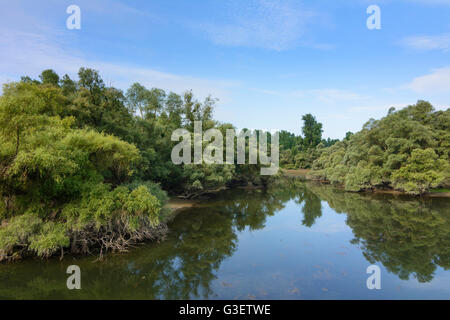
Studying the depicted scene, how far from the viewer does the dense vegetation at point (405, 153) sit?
29031mm

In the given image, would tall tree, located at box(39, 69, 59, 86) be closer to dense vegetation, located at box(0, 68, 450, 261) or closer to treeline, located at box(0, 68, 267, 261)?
dense vegetation, located at box(0, 68, 450, 261)

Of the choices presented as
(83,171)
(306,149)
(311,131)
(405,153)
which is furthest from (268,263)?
(311,131)

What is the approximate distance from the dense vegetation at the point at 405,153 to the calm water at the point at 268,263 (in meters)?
8.49

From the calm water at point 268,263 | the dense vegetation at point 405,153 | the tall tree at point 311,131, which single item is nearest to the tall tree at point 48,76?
the calm water at point 268,263

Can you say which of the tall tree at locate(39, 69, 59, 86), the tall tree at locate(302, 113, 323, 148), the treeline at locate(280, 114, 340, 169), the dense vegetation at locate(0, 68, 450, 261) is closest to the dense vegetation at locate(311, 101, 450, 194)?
the dense vegetation at locate(0, 68, 450, 261)

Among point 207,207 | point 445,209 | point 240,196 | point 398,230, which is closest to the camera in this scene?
point 398,230

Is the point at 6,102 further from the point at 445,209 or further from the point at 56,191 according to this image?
the point at 445,209

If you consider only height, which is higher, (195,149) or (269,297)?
(195,149)

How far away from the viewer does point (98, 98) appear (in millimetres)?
18859

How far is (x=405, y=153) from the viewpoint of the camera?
1223 inches

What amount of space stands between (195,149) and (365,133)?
26682 mm

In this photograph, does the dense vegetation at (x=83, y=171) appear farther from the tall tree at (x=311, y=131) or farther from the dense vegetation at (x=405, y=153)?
the tall tree at (x=311, y=131)

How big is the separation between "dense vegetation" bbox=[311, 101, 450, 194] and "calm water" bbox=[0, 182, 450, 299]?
8.49 m
